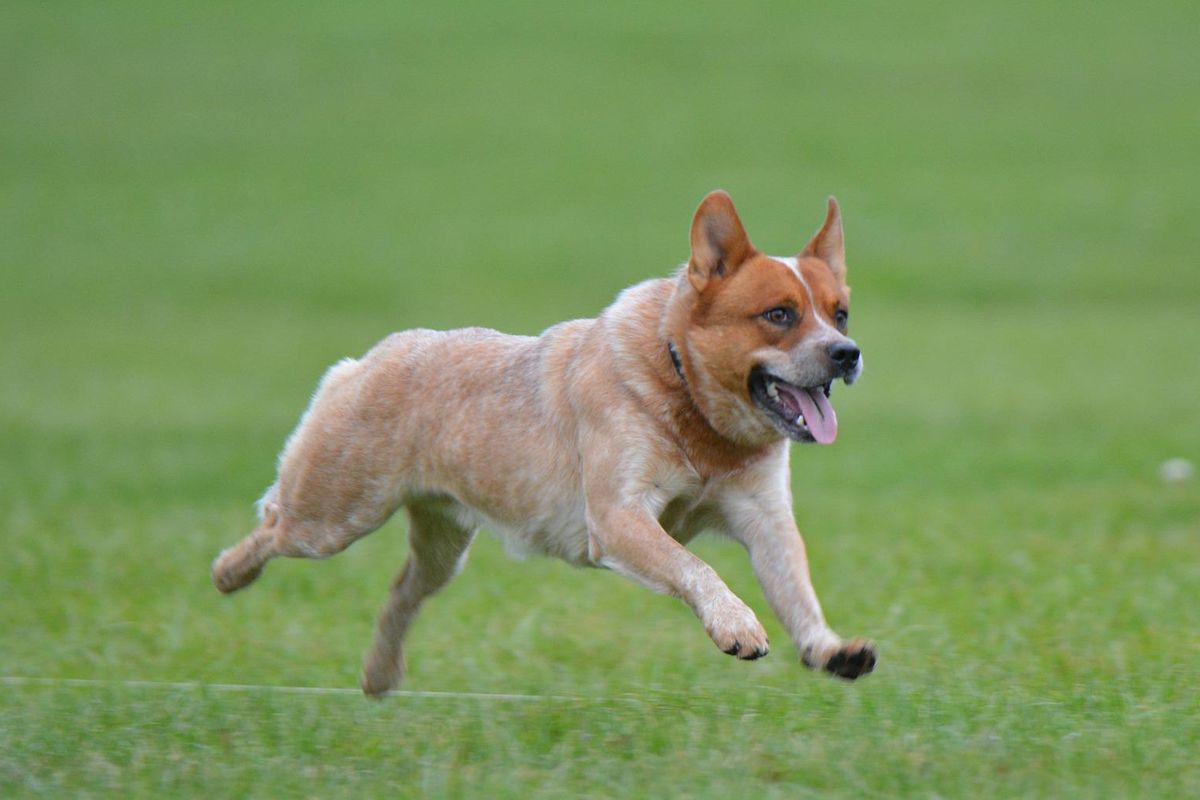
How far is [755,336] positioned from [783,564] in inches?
34.9

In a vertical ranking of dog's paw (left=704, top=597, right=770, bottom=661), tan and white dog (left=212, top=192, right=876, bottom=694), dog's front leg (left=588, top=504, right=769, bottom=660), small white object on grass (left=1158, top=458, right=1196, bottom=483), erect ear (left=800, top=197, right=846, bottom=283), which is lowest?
dog's paw (left=704, top=597, right=770, bottom=661)

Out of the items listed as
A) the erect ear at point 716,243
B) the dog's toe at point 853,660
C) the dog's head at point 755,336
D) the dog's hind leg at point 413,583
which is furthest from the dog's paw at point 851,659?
the dog's hind leg at point 413,583

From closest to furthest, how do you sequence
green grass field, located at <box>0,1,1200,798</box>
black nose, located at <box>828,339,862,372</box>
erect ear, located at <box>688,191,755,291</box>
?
black nose, located at <box>828,339,862,372</box>, green grass field, located at <box>0,1,1200,798</box>, erect ear, located at <box>688,191,755,291</box>

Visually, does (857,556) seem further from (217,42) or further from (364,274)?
(217,42)

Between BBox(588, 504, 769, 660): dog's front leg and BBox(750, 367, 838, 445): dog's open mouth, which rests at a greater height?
BBox(750, 367, 838, 445): dog's open mouth

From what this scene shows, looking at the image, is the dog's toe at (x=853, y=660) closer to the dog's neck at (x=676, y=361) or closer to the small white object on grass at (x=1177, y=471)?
the dog's neck at (x=676, y=361)

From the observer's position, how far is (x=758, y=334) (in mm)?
6449

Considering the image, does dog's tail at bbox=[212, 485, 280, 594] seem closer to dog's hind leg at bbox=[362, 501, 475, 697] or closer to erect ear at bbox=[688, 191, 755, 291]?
dog's hind leg at bbox=[362, 501, 475, 697]

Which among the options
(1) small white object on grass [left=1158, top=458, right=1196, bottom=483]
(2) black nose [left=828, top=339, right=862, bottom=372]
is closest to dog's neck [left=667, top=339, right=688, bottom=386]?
(2) black nose [left=828, top=339, right=862, bottom=372]

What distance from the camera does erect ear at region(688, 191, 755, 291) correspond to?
21.4 ft

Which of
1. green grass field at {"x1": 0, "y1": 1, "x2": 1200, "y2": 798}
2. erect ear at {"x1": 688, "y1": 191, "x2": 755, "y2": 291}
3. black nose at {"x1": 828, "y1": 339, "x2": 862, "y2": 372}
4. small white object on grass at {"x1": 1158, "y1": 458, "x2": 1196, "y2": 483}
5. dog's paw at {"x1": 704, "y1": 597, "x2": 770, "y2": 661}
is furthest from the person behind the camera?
small white object on grass at {"x1": 1158, "y1": 458, "x2": 1196, "y2": 483}

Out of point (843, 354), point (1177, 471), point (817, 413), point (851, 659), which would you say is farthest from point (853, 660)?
point (1177, 471)

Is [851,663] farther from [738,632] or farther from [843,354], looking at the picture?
[843,354]

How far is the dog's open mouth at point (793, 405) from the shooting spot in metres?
6.40
